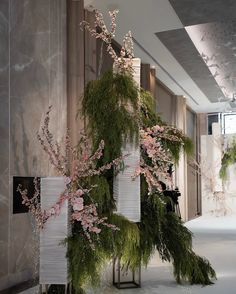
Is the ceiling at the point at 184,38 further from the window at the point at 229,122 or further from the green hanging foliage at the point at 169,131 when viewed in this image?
the window at the point at 229,122

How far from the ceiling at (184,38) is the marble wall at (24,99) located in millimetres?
1015

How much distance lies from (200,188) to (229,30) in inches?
291

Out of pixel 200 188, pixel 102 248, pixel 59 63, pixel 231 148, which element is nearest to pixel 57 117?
pixel 59 63

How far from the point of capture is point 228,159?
454 inches

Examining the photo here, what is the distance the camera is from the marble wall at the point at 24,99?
12.2 feet

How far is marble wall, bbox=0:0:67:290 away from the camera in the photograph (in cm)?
371

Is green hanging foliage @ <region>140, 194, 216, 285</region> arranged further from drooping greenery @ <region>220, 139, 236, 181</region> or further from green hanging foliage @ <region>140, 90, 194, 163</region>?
drooping greenery @ <region>220, 139, 236, 181</region>

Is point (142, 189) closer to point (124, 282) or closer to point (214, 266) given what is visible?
point (124, 282)

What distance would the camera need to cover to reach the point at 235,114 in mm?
13016

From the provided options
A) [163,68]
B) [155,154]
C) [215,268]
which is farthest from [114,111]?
[163,68]

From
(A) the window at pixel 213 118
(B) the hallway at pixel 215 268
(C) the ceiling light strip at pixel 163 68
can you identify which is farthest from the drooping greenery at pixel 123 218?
(A) the window at pixel 213 118

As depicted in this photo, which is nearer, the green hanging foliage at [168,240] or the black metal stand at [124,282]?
the green hanging foliage at [168,240]

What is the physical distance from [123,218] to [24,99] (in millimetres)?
1591

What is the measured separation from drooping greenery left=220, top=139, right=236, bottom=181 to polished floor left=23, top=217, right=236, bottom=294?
12.6 ft
